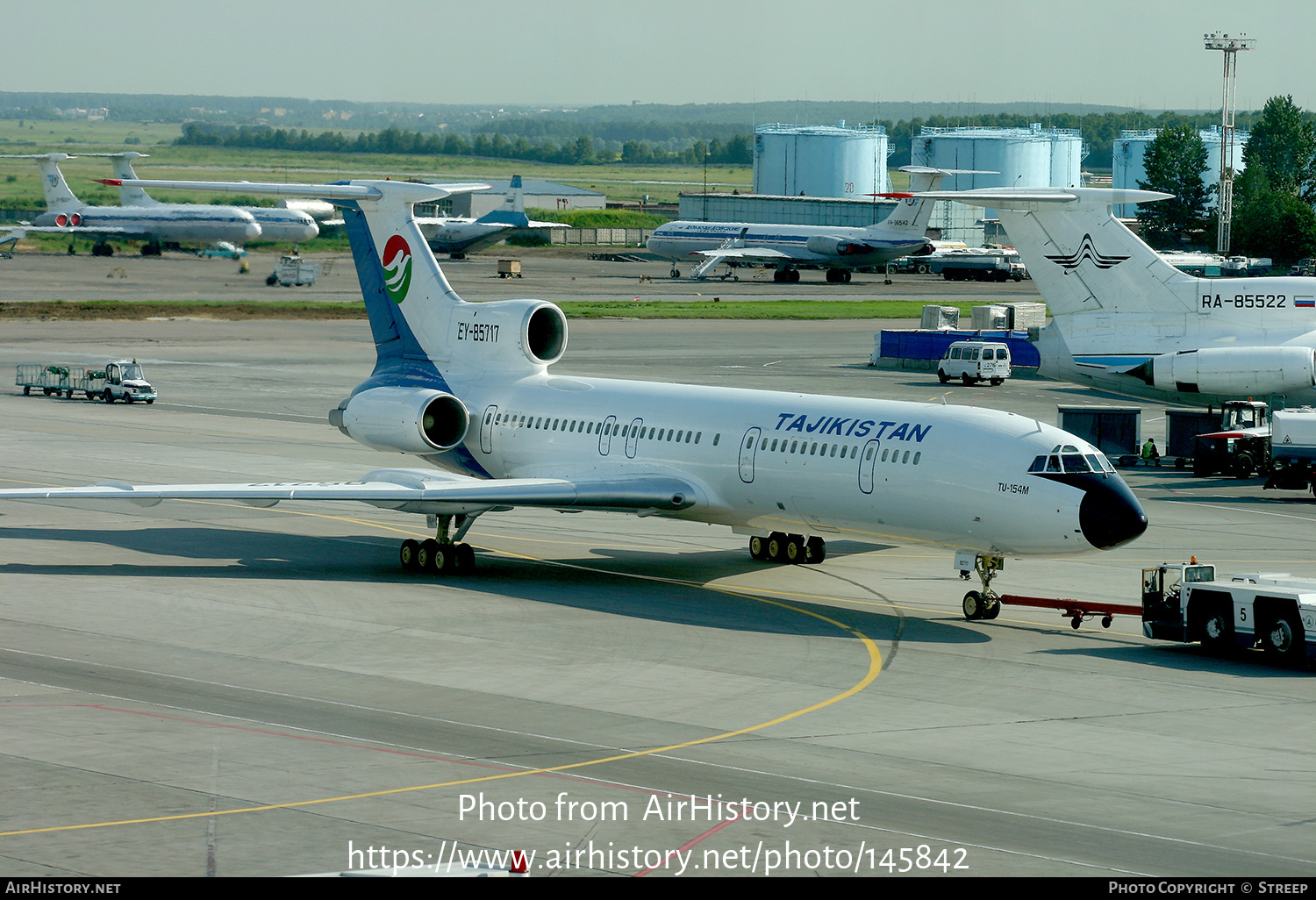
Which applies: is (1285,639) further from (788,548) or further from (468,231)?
(468,231)

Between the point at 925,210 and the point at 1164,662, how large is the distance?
10216 centimetres

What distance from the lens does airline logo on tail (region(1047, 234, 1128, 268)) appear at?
4550 centimetres

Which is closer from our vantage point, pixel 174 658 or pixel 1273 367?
pixel 174 658

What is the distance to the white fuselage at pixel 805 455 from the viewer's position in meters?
27.4

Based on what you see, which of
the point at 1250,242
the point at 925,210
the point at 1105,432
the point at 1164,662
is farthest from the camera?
the point at 1250,242

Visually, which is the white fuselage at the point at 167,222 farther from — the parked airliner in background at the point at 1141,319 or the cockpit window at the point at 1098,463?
the cockpit window at the point at 1098,463

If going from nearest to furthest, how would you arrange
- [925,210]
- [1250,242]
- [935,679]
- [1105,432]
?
[935,679], [1105,432], [925,210], [1250,242]

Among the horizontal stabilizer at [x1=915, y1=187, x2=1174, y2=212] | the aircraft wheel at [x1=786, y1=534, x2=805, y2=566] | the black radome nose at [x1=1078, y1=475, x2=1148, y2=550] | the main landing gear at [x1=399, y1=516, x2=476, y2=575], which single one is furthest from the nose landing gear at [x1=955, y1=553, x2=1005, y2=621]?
the horizontal stabilizer at [x1=915, y1=187, x2=1174, y2=212]

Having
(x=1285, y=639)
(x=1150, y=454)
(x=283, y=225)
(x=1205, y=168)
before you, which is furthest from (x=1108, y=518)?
(x=1205, y=168)

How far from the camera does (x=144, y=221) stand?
14588 cm

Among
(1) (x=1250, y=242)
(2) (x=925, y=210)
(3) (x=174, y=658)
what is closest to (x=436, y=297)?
(3) (x=174, y=658)

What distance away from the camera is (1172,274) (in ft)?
153

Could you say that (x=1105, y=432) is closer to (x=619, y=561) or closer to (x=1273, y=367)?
(x=1273, y=367)

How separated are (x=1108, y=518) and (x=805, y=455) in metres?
6.13
